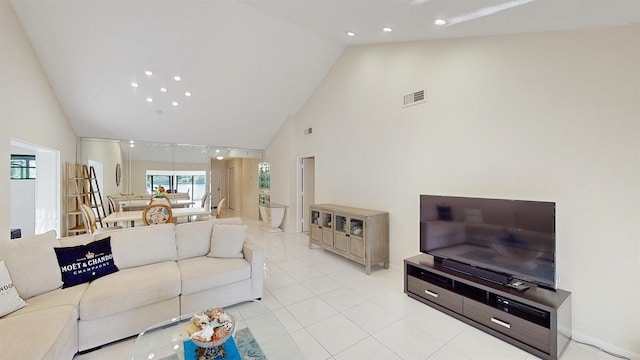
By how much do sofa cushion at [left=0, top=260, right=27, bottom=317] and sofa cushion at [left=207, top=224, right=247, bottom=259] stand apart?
1.56 meters

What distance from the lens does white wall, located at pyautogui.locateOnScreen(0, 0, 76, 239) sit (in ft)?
9.53

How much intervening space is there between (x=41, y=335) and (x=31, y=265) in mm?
939

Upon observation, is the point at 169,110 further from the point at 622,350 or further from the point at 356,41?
the point at 622,350

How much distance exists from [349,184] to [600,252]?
10.9 feet

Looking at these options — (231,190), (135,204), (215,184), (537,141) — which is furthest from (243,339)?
(215,184)

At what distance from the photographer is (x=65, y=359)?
6.12ft

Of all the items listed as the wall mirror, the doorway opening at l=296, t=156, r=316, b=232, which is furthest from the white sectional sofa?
the wall mirror

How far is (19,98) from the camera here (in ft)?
10.8

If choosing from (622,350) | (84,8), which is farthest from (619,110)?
(84,8)

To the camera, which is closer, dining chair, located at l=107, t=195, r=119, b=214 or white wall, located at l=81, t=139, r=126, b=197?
dining chair, located at l=107, t=195, r=119, b=214

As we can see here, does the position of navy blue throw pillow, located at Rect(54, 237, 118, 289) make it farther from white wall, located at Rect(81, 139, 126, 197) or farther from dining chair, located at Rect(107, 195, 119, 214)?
white wall, located at Rect(81, 139, 126, 197)

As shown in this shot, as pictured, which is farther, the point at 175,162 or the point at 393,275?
the point at 175,162

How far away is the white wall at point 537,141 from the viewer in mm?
2170

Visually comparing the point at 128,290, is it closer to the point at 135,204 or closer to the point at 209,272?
the point at 209,272
